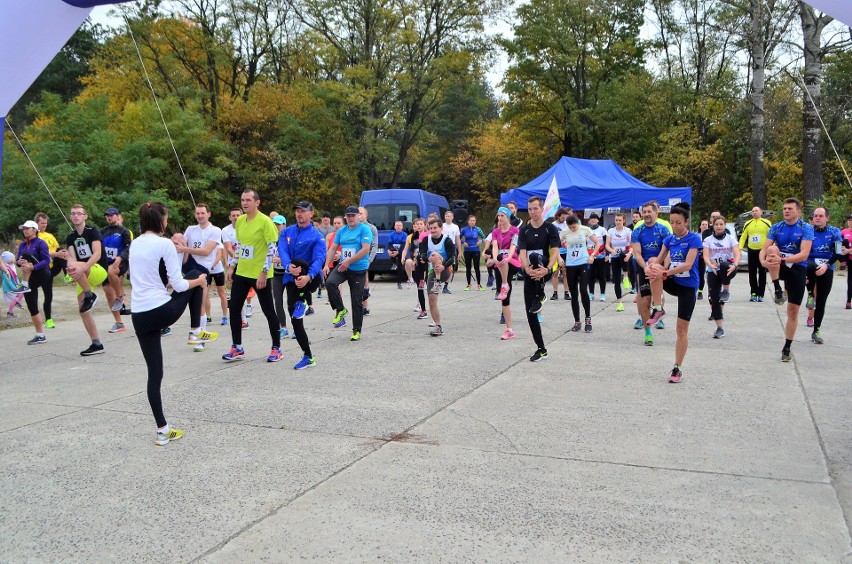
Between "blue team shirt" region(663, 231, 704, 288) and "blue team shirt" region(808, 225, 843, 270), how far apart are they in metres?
2.88

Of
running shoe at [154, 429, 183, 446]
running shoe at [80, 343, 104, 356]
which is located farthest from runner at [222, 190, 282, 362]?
running shoe at [154, 429, 183, 446]

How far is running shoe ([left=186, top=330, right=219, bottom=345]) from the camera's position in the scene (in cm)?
897

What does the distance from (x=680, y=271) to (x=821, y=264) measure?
10.1 feet

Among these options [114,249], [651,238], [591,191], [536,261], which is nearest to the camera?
[536,261]

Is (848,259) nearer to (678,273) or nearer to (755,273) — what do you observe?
(755,273)

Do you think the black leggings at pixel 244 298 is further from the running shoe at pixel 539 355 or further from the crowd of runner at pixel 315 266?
the running shoe at pixel 539 355

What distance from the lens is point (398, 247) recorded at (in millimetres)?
18484

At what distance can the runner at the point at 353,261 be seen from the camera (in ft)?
30.9

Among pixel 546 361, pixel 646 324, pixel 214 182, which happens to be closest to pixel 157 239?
pixel 546 361

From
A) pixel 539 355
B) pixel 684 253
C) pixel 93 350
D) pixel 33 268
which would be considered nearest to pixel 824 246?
pixel 684 253

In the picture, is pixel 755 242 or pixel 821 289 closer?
pixel 821 289

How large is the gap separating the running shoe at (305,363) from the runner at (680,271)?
3.74m

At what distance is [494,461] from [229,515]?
5.67ft

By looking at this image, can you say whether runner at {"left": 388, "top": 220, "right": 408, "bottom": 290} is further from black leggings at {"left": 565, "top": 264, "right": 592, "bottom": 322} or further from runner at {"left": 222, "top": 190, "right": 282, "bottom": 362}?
runner at {"left": 222, "top": 190, "right": 282, "bottom": 362}
